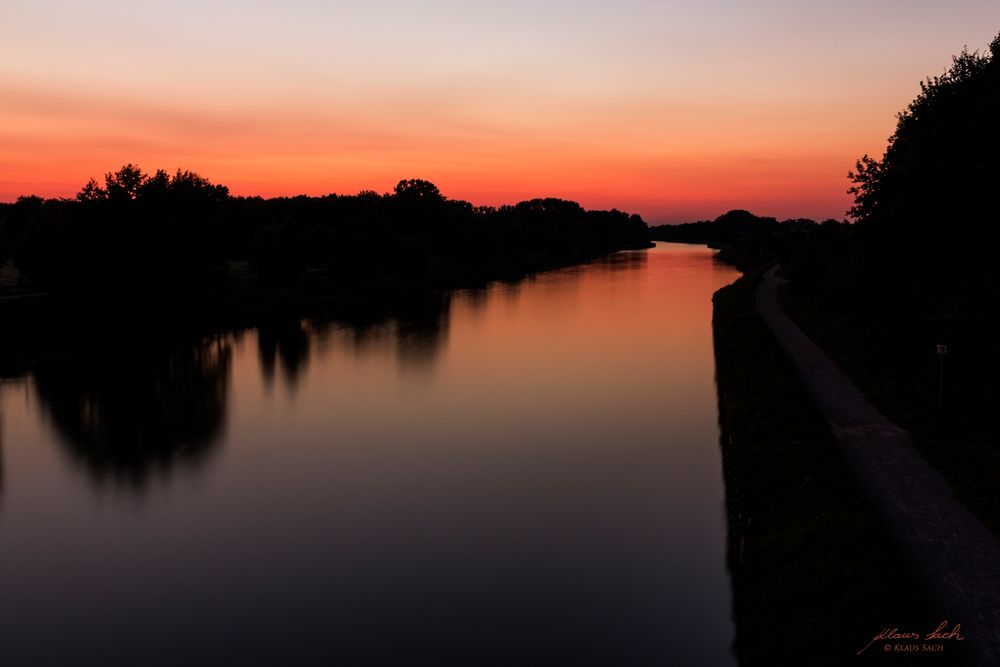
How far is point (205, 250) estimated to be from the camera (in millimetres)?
58312

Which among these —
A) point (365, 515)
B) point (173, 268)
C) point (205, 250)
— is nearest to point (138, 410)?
point (365, 515)

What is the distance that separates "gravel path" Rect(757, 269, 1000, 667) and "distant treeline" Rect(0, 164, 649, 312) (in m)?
48.0

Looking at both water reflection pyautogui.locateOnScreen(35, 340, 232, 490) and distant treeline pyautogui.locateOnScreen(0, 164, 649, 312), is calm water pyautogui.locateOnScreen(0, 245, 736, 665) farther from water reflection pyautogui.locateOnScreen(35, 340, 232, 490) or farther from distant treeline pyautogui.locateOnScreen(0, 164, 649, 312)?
distant treeline pyautogui.locateOnScreen(0, 164, 649, 312)

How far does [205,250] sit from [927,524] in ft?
181

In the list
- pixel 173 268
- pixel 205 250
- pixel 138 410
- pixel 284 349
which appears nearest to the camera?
pixel 138 410

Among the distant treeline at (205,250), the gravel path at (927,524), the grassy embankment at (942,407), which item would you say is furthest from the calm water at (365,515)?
the distant treeline at (205,250)

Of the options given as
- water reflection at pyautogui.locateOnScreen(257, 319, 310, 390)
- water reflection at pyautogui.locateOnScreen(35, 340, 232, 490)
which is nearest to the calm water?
water reflection at pyautogui.locateOnScreen(35, 340, 232, 490)

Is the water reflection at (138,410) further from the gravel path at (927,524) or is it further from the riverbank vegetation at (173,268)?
the gravel path at (927,524)

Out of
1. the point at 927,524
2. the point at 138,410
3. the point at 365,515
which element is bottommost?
the point at 365,515

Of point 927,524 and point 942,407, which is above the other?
point 942,407

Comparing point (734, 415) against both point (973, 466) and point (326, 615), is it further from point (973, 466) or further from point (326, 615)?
point (326, 615)

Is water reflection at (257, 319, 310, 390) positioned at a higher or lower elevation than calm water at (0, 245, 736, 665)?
higher

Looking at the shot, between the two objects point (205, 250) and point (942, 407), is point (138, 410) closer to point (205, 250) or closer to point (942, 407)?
point (205, 250)

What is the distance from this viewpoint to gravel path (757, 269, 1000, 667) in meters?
11.7
